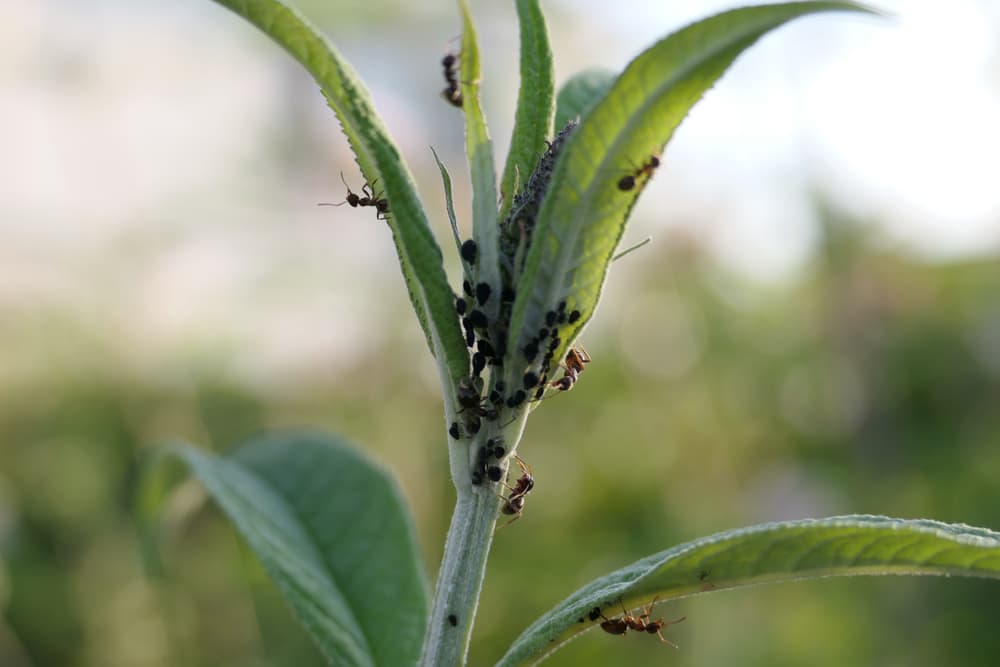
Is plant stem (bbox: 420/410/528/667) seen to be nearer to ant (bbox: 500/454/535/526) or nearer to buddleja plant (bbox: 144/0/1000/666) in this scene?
buddleja plant (bbox: 144/0/1000/666)

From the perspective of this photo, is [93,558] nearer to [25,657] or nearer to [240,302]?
[25,657]

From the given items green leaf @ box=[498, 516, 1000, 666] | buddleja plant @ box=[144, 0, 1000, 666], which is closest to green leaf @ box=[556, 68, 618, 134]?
buddleja plant @ box=[144, 0, 1000, 666]

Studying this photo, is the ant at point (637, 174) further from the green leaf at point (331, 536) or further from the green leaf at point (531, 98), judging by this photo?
the green leaf at point (331, 536)

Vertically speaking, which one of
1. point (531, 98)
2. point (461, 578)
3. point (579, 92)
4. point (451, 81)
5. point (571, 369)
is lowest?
point (461, 578)

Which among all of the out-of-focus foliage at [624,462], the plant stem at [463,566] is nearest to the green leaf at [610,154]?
the plant stem at [463,566]

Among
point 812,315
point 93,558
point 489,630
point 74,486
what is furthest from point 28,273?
point 812,315

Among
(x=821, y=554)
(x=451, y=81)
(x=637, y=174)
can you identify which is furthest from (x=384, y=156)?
(x=451, y=81)

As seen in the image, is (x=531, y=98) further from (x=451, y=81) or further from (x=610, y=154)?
(x=451, y=81)
